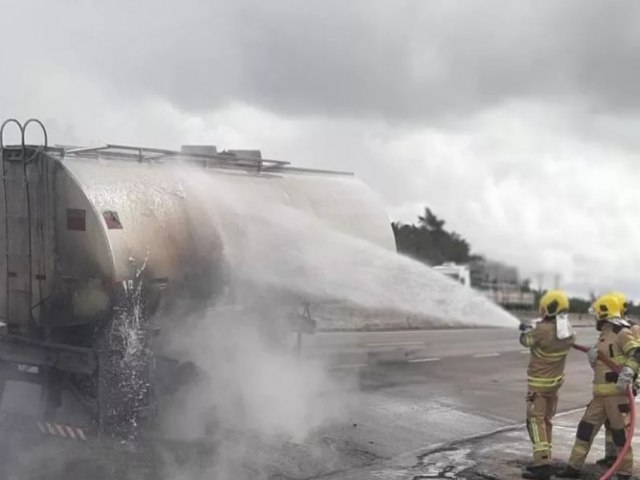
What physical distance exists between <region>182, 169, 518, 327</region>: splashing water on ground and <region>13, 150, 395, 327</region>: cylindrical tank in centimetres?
19

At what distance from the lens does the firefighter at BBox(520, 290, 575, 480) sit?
21.2ft

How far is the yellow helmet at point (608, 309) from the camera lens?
652cm

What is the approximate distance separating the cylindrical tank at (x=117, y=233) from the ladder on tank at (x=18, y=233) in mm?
120

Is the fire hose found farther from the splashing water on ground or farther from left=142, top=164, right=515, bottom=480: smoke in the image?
left=142, top=164, right=515, bottom=480: smoke

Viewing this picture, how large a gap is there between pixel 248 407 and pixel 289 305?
127cm

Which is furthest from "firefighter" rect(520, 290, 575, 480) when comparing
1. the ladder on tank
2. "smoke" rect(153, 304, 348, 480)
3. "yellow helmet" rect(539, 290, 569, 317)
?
the ladder on tank

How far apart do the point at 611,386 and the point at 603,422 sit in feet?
1.29

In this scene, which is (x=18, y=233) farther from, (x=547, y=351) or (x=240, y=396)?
(x=547, y=351)

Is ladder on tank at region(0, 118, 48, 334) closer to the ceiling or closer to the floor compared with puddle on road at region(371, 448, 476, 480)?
closer to the ceiling

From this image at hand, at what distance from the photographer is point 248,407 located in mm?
8203

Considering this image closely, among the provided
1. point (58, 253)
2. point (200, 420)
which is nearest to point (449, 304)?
point (200, 420)

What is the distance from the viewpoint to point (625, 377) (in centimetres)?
618

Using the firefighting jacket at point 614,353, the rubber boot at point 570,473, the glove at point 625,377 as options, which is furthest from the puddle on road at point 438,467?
the glove at point 625,377

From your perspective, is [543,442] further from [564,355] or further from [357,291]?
[357,291]
